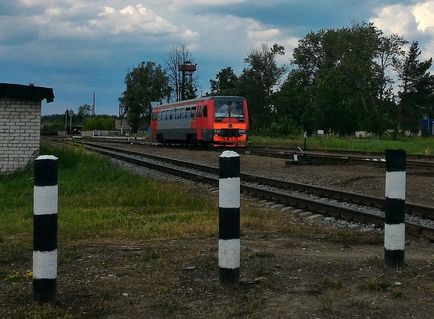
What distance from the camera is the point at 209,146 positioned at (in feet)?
120

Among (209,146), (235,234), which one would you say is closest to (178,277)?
(235,234)

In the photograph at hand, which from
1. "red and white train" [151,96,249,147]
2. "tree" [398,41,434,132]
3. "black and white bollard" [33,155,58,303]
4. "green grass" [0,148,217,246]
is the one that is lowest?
"green grass" [0,148,217,246]

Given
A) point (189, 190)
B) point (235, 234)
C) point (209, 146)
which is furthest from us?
point (209, 146)

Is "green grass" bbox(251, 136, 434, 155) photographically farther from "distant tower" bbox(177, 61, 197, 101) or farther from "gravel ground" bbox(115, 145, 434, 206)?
"distant tower" bbox(177, 61, 197, 101)

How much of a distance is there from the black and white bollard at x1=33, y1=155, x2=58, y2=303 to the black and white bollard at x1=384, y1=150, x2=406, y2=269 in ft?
8.99

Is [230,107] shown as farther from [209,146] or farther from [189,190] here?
[189,190]

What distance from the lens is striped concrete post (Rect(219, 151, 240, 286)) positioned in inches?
180

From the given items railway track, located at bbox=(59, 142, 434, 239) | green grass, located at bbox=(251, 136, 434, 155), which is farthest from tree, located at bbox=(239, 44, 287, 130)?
railway track, located at bbox=(59, 142, 434, 239)

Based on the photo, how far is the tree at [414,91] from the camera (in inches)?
3322

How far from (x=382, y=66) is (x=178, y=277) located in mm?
83404

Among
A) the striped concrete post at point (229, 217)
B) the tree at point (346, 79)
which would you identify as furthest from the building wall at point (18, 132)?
the tree at point (346, 79)

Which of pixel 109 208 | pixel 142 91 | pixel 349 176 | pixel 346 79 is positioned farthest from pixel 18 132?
pixel 142 91

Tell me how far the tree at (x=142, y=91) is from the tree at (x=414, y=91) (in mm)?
42078

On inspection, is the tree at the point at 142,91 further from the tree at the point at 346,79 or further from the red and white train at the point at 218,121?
the red and white train at the point at 218,121
